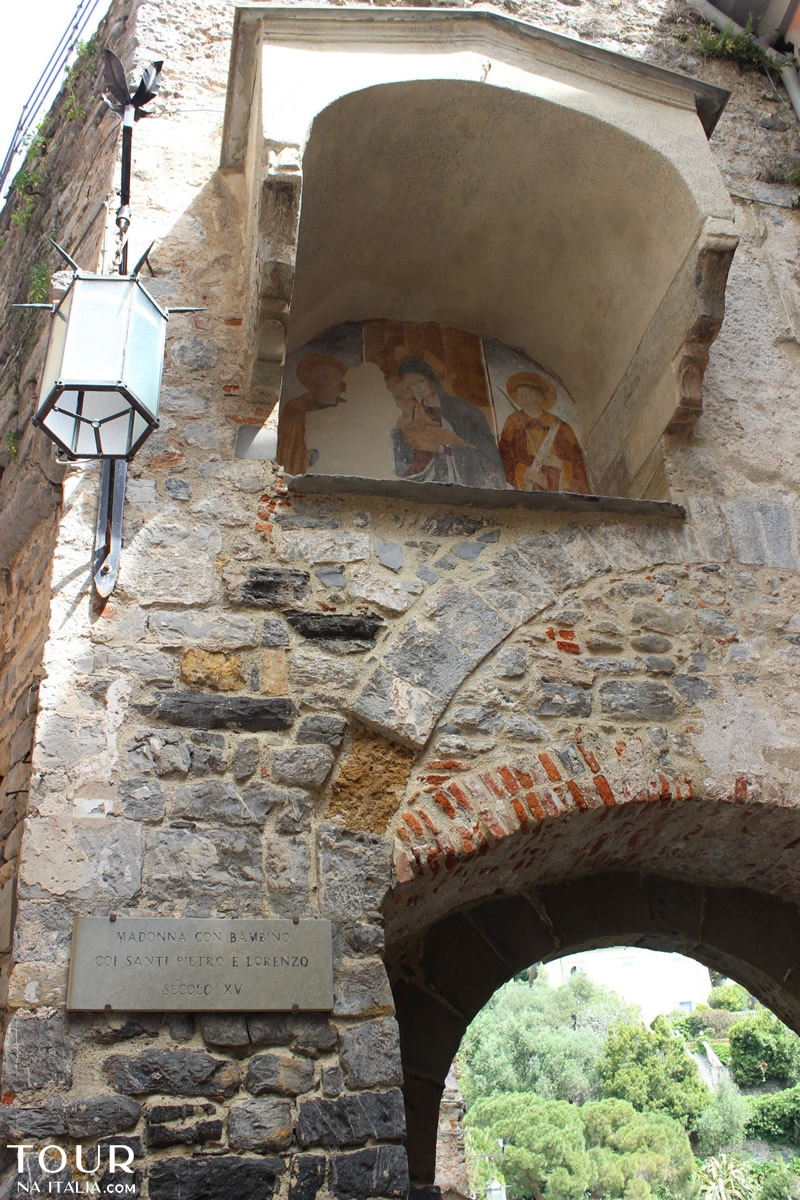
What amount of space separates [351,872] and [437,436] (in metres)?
2.10

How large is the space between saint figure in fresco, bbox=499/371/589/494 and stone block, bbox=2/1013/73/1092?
8.93 ft

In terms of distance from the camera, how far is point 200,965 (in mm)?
2582

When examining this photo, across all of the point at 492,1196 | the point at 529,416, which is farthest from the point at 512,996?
the point at 529,416

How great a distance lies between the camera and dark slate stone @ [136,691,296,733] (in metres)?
2.96

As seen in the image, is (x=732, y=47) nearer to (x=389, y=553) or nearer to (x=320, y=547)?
(x=389, y=553)

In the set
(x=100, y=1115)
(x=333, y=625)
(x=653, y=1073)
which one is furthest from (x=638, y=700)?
(x=653, y=1073)

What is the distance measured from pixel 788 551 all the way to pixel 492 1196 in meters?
16.9

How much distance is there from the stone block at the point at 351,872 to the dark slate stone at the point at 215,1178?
1.98 ft

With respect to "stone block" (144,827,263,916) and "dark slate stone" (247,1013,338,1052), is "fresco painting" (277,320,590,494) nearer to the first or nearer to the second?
"stone block" (144,827,263,916)

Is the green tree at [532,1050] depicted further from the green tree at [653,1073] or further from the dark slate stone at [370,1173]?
the dark slate stone at [370,1173]

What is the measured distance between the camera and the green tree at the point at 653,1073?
21438mm

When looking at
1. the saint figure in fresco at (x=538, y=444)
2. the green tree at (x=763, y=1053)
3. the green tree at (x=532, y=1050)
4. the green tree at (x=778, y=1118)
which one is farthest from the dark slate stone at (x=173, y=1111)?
the green tree at (x=763, y=1053)

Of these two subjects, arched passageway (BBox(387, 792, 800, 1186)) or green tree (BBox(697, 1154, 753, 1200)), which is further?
green tree (BBox(697, 1154, 753, 1200))

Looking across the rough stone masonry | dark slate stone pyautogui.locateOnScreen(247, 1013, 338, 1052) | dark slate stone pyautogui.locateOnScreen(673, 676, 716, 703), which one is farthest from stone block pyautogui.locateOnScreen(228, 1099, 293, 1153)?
dark slate stone pyautogui.locateOnScreen(673, 676, 716, 703)
